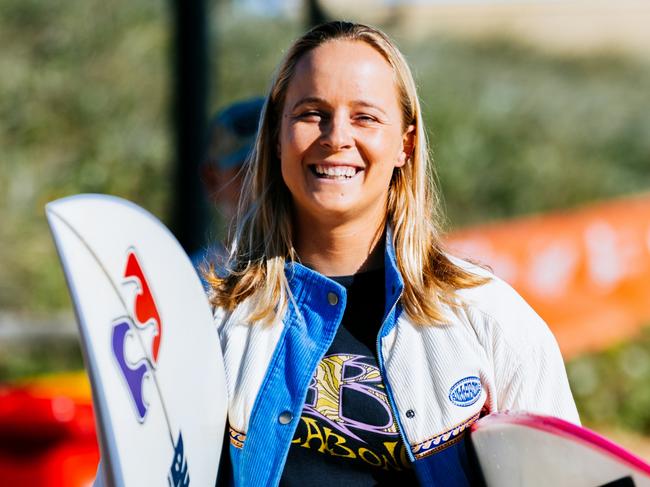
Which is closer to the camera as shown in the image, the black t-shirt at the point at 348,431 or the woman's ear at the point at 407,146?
the black t-shirt at the point at 348,431

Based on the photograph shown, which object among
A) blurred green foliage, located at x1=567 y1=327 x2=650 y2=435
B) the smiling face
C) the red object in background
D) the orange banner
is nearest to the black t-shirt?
the smiling face

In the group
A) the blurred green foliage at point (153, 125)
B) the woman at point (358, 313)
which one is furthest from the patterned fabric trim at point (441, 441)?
the blurred green foliage at point (153, 125)

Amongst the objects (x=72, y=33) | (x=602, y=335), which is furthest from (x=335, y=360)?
(x=72, y=33)

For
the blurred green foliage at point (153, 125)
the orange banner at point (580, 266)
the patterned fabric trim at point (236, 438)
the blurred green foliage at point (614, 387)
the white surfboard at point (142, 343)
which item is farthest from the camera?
the blurred green foliage at point (153, 125)

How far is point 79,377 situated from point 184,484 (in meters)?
3.59

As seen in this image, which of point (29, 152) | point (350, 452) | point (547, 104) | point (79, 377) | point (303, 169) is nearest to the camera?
point (350, 452)

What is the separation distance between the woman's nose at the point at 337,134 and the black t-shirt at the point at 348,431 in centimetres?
38

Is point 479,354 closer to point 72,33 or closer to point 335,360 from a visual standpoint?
point 335,360

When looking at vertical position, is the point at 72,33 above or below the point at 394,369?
above

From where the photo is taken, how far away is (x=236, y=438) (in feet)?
6.70

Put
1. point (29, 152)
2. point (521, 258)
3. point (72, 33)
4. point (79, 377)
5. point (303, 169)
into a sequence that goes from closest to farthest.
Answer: point (303, 169), point (79, 377), point (521, 258), point (29, 152), point (72, 33)

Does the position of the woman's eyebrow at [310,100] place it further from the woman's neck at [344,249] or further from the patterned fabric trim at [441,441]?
the patterned fabric trim at [441,441]

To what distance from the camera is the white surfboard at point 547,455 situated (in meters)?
1.91

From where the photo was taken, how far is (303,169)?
2.11 m
